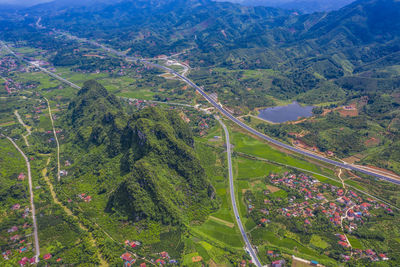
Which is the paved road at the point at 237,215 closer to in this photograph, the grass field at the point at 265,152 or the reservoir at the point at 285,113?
the grass field at the point at 265,152

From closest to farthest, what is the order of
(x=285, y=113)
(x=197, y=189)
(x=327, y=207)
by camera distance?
(x=327, y=207) < (x=197, y=189) < (x=285, y=113)

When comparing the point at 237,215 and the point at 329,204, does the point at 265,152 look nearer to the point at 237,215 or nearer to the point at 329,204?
the point at 329,204

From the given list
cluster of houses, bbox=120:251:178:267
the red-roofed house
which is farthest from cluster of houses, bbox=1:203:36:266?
the red-roofed house

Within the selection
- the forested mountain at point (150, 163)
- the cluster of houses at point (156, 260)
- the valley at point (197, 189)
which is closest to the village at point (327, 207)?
the valley at point (197, 189)

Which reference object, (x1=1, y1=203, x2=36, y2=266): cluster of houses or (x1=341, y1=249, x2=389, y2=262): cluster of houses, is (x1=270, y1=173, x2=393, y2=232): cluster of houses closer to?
(x1=341, y1=249, x2=389, y2=262): cluster of houses

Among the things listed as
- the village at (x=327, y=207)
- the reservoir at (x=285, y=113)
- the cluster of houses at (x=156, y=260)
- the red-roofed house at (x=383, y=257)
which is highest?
the reservoir at (x=285, y=113)

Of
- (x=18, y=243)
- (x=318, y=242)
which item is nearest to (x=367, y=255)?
(x=318, y=242)
